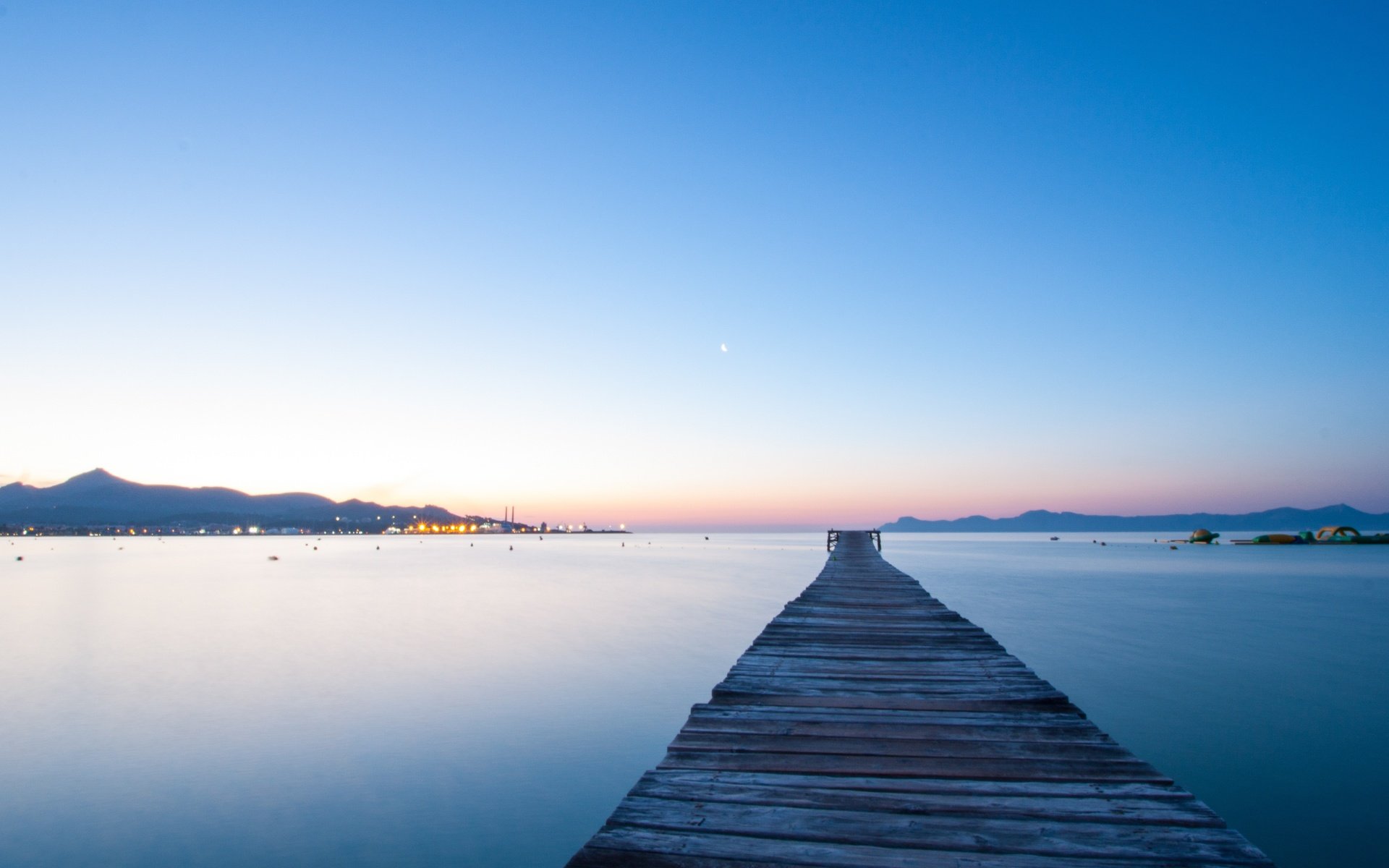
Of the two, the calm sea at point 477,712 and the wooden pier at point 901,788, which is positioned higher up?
the wooden pier at point 901,788

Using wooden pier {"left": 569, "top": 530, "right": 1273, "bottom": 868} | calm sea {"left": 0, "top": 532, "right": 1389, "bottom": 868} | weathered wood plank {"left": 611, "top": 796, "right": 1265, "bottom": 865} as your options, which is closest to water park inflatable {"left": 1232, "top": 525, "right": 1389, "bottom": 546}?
calm sea {"left": 0, "top": 532, "right": 1389, "bottom": 868}

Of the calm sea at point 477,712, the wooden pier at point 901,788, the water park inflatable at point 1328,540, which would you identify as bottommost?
the calm sea at point 477,712

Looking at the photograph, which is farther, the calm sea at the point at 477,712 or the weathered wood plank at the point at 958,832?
the calm sea at the point at 477,712

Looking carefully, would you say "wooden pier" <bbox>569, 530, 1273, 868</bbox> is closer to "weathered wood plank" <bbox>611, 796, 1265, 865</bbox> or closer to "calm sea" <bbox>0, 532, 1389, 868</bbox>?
"weathered wood plank" <bbox>611, 796, 1265, 865</bbox>

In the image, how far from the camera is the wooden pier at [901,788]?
3758 mm

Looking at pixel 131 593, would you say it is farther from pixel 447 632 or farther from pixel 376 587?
pixel 447 632

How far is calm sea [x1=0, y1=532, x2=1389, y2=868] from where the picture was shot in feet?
29.2

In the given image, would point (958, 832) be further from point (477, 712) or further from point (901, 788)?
point (477, 712)

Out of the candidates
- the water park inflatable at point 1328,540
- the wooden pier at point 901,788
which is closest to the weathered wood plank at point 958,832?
the wooden pier at point 901,788

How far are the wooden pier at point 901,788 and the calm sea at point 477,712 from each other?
155 inches

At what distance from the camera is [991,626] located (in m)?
25.0

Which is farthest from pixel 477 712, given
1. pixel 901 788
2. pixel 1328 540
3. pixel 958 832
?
pixel 1328 540

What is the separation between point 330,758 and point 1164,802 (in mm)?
11398

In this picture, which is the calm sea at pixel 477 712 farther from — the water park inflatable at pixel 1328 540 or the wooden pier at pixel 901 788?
the water park inflatable at pixel 1328 540
